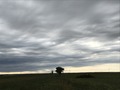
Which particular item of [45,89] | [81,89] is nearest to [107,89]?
[81,89]

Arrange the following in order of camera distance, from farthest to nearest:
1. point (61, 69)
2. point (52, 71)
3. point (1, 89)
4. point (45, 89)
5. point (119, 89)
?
point (52, 71) < point (61, 69) < point (119, 89) < point (1, 89) < point (45, 89)

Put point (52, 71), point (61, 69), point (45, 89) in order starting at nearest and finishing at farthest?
point (45, 89), point (61, 69), point (52, 71)

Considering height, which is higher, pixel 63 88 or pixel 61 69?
pixel 61 69

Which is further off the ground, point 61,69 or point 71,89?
point 61,69

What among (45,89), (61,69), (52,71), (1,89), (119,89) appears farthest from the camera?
(52,71)

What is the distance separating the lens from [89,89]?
31062 millimetres

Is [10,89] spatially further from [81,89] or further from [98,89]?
[98,89]

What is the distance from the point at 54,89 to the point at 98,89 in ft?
22.4

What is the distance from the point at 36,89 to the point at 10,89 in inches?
143

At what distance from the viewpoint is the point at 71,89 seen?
29375 mm

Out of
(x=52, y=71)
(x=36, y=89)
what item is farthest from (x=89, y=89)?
(x=52, y=71)

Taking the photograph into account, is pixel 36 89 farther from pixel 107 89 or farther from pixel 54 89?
pixel 107 89

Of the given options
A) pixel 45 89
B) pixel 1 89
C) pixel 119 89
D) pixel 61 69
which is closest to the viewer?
pixel 45 89

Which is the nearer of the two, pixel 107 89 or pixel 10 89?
pixel 10 89
